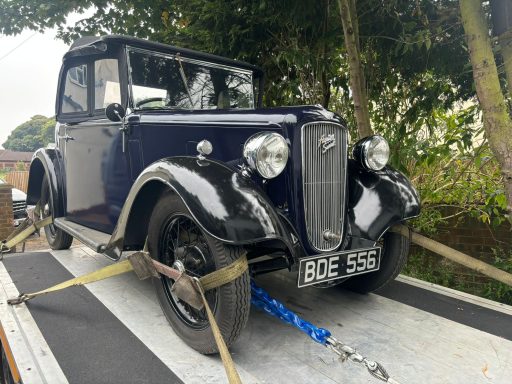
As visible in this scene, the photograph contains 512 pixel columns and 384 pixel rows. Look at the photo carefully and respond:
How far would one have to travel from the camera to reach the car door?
115 inches

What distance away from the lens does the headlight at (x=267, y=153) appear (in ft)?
6.49

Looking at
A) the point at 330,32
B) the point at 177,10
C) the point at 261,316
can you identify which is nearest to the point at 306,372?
the point at 261,316

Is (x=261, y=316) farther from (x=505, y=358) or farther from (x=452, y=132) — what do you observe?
(x=452, y=132)

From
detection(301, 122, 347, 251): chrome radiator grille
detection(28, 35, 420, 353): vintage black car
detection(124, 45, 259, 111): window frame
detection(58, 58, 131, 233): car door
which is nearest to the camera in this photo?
detection(28, 35, 420, 353): vintage black car

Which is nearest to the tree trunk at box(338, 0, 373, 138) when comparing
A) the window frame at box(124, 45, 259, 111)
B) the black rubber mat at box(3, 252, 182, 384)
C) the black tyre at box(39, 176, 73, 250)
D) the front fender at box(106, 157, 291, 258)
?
the window frame at box(124, 45, 259, 111)

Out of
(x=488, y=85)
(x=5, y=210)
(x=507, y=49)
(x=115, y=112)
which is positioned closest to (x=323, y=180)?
(x=488, y=85)

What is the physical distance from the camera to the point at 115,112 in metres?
2.71

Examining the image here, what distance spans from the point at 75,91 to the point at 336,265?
8.96 feet

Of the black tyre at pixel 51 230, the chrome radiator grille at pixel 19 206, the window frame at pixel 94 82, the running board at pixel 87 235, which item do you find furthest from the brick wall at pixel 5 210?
the chrome radiator grille at pixel 19 206

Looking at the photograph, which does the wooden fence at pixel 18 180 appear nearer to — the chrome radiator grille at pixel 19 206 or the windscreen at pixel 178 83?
the chrome radiator grille at pixel 19 206

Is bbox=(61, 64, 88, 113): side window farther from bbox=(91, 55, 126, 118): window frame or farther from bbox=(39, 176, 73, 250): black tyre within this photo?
bbox=(39, 176, 73, 250): black tyre

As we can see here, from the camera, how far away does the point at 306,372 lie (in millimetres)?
1676

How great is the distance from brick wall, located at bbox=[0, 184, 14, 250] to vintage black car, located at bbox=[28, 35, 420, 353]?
225cm

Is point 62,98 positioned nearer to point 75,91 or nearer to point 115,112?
point 75,91
